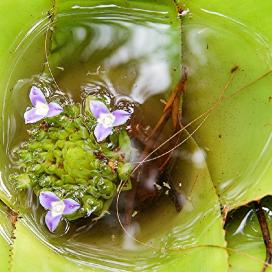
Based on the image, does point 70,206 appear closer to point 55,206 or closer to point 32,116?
point 55,206

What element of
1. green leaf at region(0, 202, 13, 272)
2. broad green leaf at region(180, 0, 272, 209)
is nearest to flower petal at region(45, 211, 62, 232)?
green leaf at region(0, 202, 13, 272)

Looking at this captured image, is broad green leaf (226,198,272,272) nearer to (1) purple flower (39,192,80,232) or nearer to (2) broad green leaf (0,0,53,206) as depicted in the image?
(1) purple flower (39,192,80,232)

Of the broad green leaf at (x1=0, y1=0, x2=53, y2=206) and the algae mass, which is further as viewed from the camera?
the broad green leaf at (x1=0, y1=0, x2=53, y2=206)

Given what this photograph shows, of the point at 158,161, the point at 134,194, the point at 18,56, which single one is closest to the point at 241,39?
the point at 158,161

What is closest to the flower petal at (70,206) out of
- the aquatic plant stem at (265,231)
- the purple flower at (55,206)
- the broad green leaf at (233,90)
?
the purple flower at (55,206)

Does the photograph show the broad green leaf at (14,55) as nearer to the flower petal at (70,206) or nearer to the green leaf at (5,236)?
the green leaf at (5,236)

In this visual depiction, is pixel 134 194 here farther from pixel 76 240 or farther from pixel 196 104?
pixel 196 104

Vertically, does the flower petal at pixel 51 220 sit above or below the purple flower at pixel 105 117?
below
